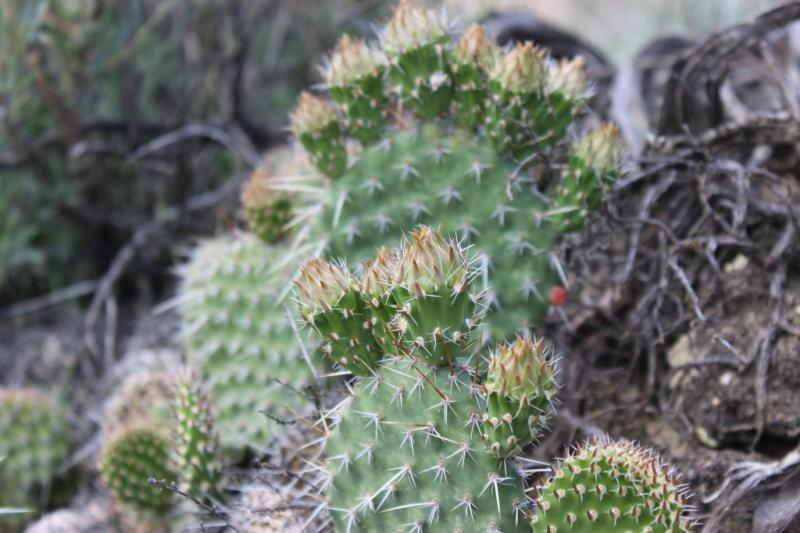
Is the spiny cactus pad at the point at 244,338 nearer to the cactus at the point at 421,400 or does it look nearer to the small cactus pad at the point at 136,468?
the small cactus pad at the point at 136,468

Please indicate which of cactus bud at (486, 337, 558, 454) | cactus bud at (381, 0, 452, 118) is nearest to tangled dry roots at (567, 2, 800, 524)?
cactus bud at (381, 0, 452, 118)

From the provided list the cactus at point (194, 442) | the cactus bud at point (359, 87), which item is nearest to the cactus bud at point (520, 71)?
the cactus bud at point (359, 87)

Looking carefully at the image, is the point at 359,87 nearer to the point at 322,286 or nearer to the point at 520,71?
the point at 520,71

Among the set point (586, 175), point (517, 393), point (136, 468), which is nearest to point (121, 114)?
point (136, 468)

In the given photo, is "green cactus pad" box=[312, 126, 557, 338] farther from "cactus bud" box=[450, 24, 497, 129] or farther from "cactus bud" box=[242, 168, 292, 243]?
"cactus bud" box=[242, 168, 292, 243]

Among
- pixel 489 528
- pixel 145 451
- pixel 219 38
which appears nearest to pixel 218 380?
pixel 145 451
